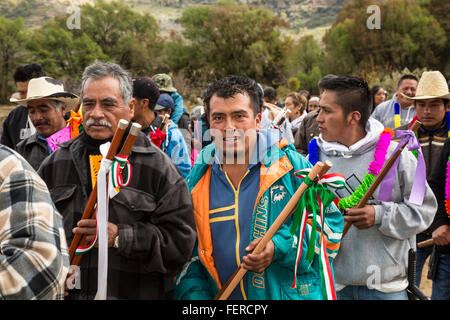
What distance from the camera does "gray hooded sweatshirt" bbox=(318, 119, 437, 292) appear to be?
2730mm

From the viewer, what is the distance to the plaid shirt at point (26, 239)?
4.15 feet

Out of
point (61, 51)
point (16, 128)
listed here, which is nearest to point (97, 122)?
point (16, 128)

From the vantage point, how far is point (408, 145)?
281cm

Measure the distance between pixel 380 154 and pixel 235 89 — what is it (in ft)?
3.52

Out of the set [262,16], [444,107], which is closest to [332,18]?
[262,16]

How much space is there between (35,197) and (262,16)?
51010 mm

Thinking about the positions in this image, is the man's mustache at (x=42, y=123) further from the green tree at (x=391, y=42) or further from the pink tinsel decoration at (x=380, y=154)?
the green tree at (x=391, y=42)

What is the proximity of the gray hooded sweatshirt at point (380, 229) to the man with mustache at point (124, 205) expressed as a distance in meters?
1.14

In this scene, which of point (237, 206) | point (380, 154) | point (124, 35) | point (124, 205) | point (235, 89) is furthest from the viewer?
point (124, 35)

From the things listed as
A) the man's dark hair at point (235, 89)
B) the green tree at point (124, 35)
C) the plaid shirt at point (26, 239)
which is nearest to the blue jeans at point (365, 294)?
the man's dark hair at point (235, 89)

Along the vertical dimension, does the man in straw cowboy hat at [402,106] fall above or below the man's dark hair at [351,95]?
below

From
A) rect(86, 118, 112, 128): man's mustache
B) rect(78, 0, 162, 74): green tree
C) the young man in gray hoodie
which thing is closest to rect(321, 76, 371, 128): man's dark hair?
the young man in gray hoodie

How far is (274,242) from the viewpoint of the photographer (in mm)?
2174

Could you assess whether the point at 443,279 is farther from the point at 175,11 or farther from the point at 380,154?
the point at 175,11
